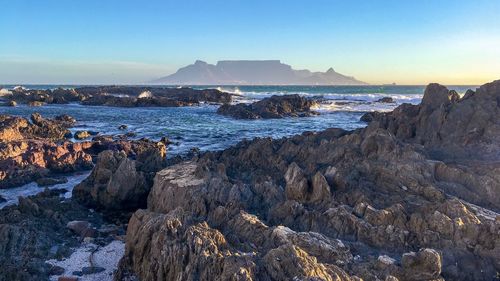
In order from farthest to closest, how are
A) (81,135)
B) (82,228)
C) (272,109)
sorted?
(272,109) < (81,135) < (82,228)

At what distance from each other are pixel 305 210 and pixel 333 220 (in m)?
0.63

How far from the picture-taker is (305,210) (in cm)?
872

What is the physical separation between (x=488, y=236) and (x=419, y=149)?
4269mm

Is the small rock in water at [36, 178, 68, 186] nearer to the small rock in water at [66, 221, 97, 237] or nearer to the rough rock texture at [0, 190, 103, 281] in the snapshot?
the rough rock texture at [0, 190, 103, 281]

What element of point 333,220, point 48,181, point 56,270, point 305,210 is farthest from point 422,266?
point 48,181

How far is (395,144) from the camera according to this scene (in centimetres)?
1156

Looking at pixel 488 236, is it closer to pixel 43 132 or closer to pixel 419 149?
pixel 419 149

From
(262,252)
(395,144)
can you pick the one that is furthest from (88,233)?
(395,144)

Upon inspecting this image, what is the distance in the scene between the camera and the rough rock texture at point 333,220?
6.54m

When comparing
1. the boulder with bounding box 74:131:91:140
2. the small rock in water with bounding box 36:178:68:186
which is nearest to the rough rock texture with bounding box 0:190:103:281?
the small rock in water with bounding box 36:178:68:186

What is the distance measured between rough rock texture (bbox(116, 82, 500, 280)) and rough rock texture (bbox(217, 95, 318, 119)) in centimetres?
3525

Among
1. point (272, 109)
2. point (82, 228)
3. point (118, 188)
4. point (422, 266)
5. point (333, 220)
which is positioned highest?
point (333, 220)

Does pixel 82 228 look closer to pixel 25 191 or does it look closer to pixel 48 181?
pixel 25 191

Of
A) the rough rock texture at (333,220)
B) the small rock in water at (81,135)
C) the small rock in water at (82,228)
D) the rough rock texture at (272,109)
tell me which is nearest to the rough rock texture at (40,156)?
the small rock in water at (81,135)
